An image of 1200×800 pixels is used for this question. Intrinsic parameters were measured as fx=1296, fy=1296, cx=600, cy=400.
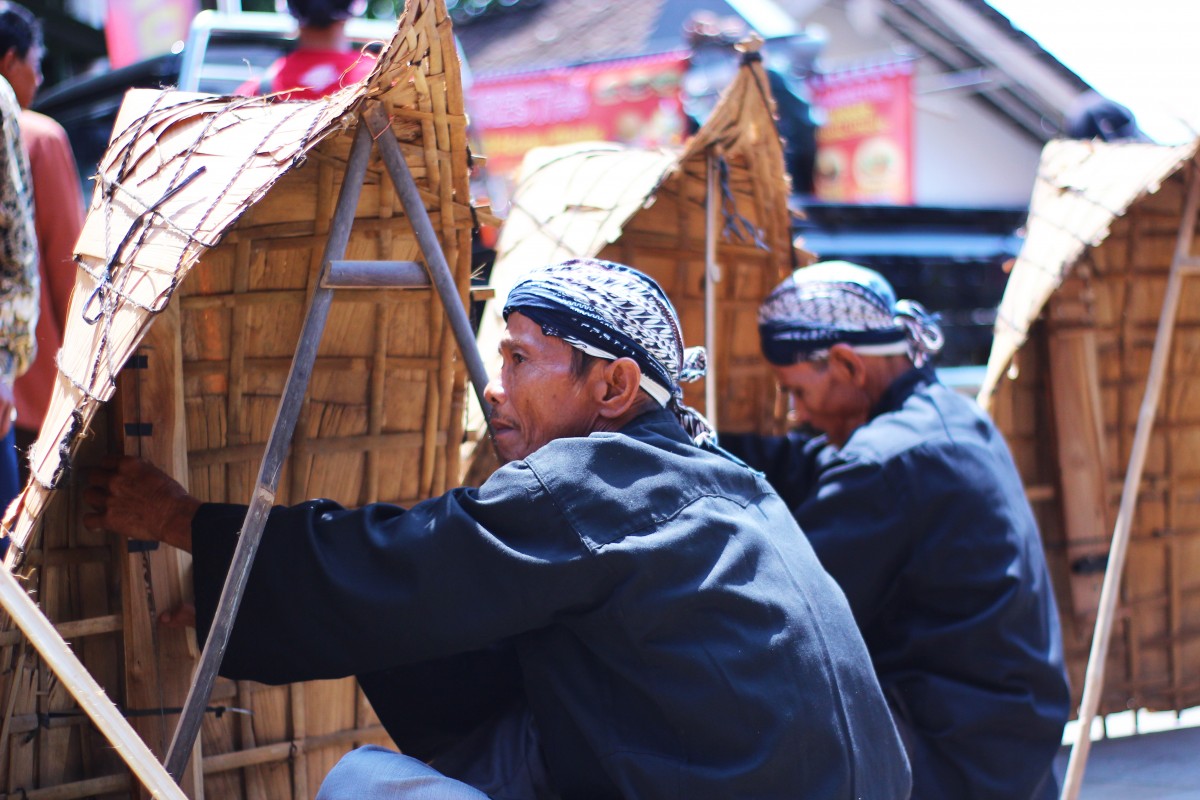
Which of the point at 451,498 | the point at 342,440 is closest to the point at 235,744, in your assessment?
the point at 342,440

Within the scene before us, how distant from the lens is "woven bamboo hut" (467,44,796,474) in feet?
10.3

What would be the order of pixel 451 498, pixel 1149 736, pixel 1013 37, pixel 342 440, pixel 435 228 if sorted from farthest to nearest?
pixel 1013 37, pixel 1149 736, pixel 342 440, pixel 435 228, pixel 451 498

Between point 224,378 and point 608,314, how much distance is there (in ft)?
2.65

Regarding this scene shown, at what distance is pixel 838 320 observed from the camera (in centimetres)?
292

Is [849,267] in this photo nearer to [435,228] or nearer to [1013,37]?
[435,228]

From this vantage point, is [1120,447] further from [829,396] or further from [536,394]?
[536,394]

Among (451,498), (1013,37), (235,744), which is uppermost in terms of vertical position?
(1013,37)

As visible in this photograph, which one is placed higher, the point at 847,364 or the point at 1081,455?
the point at 847,364

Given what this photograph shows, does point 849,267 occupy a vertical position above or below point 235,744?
above

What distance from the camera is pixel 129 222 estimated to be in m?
1.85

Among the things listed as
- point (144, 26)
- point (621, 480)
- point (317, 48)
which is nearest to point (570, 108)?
point (144, 26)

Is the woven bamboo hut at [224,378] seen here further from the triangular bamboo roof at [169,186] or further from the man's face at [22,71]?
the man's face at [22,71]

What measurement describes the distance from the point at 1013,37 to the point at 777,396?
8318mm

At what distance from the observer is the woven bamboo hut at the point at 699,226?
313 cm
